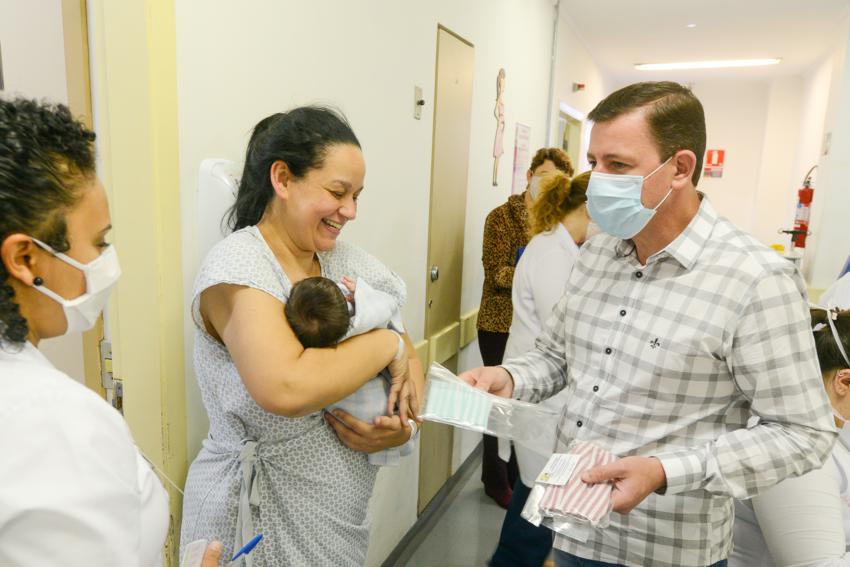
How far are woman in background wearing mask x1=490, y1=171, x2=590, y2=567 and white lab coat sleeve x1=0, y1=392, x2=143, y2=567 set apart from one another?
67.3 inches

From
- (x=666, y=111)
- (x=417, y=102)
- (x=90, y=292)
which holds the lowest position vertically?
(x=90, y=292)

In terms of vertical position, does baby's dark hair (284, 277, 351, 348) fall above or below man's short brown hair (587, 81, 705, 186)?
below

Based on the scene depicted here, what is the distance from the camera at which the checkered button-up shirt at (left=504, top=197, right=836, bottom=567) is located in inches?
42.2

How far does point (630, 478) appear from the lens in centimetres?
106

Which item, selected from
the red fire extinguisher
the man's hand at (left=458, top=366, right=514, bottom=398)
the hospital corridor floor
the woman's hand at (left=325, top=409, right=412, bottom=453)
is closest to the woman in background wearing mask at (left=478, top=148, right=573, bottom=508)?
the hospital corridor floor

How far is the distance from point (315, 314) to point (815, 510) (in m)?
1.20

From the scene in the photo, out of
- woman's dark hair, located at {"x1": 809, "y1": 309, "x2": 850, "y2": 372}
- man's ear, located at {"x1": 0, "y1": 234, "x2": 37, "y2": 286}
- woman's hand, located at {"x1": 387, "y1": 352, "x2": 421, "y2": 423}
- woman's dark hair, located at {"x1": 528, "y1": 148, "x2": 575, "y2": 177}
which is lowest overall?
woman's hand, located at {"x1": 387, "y1": 352, "x2": 421, "y2": 423}

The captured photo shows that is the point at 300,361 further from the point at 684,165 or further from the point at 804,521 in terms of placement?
the point at 804,521

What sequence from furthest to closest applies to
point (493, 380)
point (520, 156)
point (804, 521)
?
point (520, 156)
point (493, 380)
point (804, 521)

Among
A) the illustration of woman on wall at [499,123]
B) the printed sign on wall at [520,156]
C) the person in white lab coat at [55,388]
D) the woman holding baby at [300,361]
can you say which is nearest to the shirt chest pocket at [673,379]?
the woman holding baby at [300,361]

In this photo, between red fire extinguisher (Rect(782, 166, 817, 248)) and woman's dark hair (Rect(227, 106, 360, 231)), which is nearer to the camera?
woman's dark hair (Rect(227, 106, 360, 231))

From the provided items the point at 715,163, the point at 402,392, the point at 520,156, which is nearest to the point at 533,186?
the point at 520,156

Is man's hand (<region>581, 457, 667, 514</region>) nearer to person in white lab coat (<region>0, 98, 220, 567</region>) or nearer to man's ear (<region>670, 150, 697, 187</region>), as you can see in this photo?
man's ear (<region>670, 150, 697, 187</region>)

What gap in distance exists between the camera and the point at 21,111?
693mm
